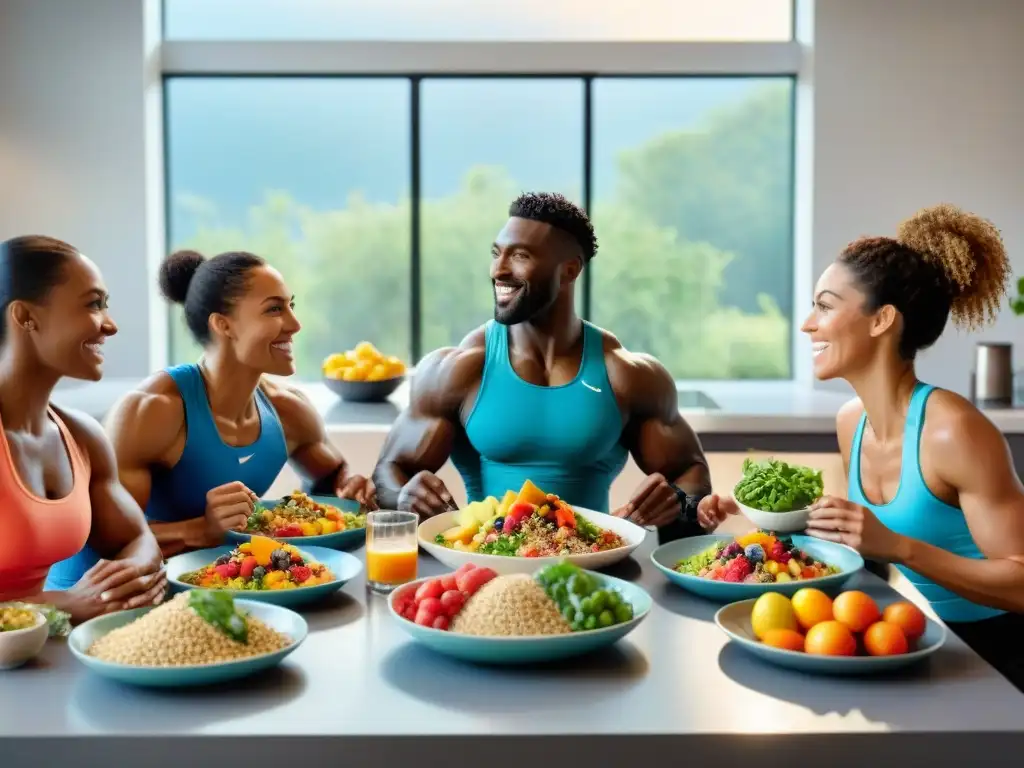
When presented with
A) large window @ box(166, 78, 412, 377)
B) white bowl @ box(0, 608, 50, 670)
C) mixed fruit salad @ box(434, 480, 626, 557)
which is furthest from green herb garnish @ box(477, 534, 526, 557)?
large window @ box(166, 78, 412, 377)

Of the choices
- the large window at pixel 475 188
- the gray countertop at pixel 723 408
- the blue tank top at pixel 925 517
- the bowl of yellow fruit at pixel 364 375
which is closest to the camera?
the blue tank top at pixel 925 517

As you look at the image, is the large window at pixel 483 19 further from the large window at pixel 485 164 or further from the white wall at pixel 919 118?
the white wall at pixel 919 118

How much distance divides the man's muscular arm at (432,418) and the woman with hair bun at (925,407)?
783 mm

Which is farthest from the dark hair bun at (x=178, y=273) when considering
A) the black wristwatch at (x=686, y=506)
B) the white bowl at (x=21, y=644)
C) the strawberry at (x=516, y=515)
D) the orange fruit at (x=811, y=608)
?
the orange fruit at (x=811, y=608)

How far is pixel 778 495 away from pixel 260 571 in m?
0.87

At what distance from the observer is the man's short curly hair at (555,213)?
2633mm

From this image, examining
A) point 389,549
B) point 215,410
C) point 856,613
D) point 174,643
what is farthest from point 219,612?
point 215,410

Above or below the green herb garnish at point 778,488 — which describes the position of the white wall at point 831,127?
above

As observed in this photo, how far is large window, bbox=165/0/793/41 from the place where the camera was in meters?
4.99

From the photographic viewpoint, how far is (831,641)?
1511 mm

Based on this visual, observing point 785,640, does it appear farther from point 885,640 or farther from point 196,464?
point 196,464

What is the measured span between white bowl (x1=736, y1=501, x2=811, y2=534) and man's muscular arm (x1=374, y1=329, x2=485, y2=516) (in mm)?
803

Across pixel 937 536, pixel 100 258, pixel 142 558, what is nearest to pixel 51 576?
pixel 142 558

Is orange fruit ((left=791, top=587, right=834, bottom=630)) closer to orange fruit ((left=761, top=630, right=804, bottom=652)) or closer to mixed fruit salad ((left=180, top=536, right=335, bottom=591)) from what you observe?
orange fruit ((left=761, top=630, right=804, bottom=652))
